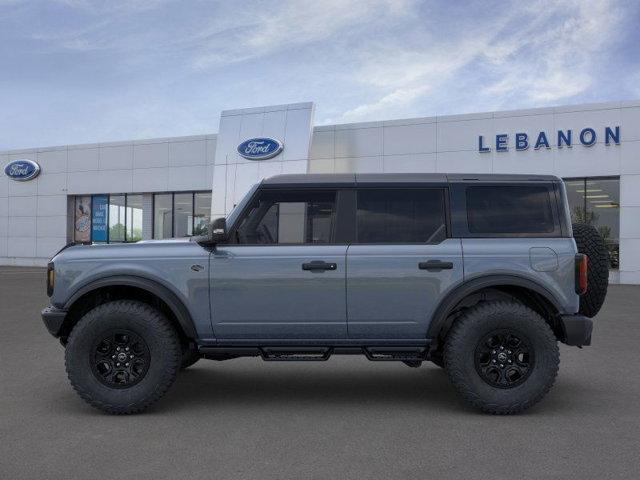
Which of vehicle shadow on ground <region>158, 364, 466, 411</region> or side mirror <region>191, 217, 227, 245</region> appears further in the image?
vehicle shadow on ground <region>158, 364, 466, 411</region>

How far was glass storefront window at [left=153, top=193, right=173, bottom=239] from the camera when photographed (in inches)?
1190

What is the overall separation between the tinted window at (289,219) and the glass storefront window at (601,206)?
18911mm

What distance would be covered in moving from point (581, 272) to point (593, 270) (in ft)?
1.45

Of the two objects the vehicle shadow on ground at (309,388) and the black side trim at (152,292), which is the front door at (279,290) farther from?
the vehicle shadow on ground at (309,388)

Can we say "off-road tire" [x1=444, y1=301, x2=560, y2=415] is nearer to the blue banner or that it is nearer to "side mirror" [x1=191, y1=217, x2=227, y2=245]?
"side mirror" [x1=191, y1=217, x2=227, y2=245]

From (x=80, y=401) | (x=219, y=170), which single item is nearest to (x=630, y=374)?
(x=80, y=401)

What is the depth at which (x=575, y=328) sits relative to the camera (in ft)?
16.9

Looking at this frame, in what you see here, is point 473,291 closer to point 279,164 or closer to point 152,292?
point 152,292

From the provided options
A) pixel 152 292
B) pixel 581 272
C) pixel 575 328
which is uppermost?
pixel 581 272

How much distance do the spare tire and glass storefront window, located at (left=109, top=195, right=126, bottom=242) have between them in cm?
2823

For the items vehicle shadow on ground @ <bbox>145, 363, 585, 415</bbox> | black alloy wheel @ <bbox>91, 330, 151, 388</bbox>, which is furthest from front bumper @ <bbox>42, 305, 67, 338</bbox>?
vehicle shadow on ground @ <bbox>145, 363, 585, 415</bbox>

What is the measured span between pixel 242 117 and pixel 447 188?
22082 millimetres

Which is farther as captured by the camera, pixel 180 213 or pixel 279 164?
pixel 180 213

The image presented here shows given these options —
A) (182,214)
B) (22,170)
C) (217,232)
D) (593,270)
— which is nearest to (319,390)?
(217,232)
